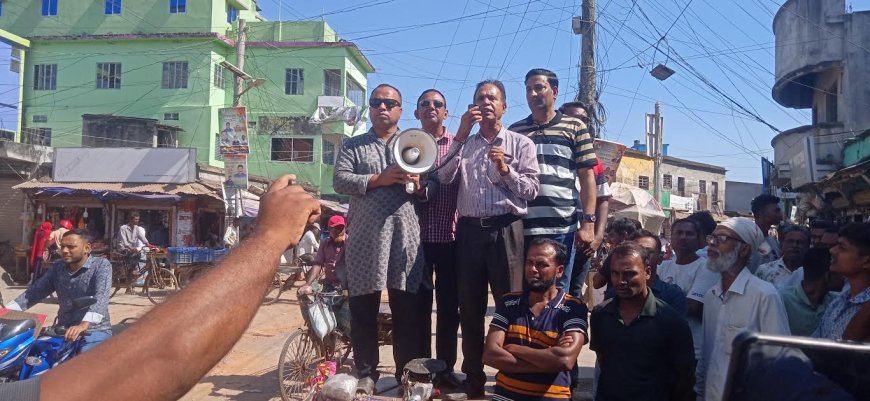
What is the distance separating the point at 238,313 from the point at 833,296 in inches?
149

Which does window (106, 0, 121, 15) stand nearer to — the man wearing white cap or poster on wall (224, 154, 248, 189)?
poster on wall (224, 154, 248, 189)

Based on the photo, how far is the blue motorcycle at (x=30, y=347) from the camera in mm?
4586

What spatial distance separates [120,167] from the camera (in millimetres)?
19688

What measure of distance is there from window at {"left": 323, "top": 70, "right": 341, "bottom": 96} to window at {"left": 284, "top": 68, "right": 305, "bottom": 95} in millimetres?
1176

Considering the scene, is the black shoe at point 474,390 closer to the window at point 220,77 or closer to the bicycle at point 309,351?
the bicycle at point 309,351

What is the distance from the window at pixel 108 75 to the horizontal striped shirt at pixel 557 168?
3344cm

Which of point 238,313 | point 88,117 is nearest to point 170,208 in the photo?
point 88,117

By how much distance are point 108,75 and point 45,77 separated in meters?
3.33

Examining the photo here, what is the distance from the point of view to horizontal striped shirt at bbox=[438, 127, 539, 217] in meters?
4.11

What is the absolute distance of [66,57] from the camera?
33000 mm

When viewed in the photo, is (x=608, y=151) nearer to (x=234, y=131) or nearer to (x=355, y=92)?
(x=234, y=131)

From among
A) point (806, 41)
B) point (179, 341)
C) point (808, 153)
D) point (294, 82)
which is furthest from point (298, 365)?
point (294, 82)

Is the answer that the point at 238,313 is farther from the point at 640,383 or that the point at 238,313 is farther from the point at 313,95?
the point at 313,95

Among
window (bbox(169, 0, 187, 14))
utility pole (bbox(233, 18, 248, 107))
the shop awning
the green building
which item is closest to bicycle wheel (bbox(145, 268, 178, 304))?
the shop awning
